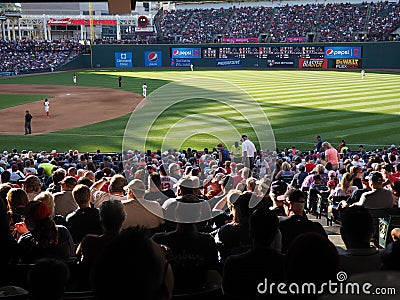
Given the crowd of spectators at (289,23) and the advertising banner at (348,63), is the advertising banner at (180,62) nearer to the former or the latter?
the crowd of spectators at (289,23)

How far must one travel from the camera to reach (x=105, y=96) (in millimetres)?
40219

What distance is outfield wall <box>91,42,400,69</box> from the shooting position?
58750mm

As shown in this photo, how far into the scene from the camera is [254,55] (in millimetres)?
64562

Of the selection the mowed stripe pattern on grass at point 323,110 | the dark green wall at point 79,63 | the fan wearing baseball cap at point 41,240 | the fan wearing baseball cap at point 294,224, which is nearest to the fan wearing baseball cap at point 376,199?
the fan wearing baseball cap at point 294,224

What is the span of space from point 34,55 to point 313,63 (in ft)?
135

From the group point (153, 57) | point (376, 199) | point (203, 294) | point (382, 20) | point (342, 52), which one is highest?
point (382, 20)

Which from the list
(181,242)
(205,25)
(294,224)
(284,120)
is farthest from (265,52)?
(181,242)

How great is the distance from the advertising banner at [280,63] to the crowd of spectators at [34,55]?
94.4 feet

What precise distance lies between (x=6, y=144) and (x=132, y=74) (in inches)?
1406

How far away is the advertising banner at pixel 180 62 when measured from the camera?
67887 mm

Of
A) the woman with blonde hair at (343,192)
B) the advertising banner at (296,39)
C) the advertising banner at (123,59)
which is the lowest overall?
the woman with blonde hair at (343,192)

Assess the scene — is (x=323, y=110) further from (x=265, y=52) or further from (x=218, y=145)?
(x=265, y=52)

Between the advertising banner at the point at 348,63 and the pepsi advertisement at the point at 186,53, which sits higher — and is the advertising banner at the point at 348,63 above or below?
below

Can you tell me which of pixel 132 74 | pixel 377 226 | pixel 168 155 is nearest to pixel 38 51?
pixel 132 74
